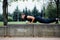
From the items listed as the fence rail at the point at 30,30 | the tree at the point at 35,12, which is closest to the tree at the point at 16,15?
the fence rail at the point at 30,30

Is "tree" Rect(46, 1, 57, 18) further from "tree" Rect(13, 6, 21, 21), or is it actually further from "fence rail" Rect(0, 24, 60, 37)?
"tree" Rect(13, 6, 21, 21)

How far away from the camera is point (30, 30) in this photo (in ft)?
44.7

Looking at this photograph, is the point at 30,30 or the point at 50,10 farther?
the point at 50,10

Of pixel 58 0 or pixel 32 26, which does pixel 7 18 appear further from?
pixel 58 0

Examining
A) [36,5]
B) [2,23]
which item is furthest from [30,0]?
[2,23]

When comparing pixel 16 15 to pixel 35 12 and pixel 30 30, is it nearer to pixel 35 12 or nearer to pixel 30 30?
pixel 35 12

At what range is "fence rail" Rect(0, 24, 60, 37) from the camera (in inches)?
535

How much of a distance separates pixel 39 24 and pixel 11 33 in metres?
2.00

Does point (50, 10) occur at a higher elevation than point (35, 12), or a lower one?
higher

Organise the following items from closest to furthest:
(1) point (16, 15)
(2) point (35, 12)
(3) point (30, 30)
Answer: (3) point (30, 30), (2) point (35, 12), (1) point (16, 15)

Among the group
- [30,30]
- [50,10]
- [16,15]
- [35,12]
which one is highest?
[50,10]

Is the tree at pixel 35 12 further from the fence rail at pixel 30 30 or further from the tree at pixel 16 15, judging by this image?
the tree at pixel 16 15

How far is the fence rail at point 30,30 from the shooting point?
13602 millimetres

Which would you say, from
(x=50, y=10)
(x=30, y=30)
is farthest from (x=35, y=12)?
(x=30, y=30)
